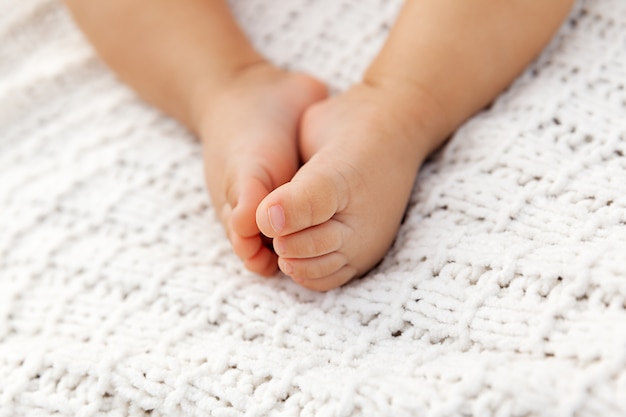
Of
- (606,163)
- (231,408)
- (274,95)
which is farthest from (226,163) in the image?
(606,163)

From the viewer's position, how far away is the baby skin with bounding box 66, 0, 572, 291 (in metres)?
0.61

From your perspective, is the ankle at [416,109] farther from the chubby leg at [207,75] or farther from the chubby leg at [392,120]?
the chubby leg at [207,75]

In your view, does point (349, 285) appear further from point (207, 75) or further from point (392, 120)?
point (207, 75)

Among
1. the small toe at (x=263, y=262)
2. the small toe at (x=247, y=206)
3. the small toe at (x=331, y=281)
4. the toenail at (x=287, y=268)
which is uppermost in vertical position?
the small toe at (x=247, y=206)

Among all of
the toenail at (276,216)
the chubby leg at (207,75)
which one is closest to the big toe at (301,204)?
the toenail at (276,216)

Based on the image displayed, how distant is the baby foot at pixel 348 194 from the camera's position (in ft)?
1.89

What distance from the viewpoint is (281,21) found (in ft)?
3.06

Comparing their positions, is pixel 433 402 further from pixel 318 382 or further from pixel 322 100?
pixel 322 100

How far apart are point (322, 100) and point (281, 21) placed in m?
0.17

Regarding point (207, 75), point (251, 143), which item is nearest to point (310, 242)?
point (251, 143)

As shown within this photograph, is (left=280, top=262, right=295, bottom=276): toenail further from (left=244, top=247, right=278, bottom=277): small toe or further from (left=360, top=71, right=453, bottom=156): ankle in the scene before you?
(left=360, top=71, right=453, bottom=156): ankle

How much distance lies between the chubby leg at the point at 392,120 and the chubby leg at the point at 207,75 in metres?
0.05

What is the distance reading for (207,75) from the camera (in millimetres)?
828

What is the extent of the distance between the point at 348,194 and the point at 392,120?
0.12 metres
